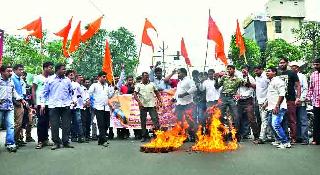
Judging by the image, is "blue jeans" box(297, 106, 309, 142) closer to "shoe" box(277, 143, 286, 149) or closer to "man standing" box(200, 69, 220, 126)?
"shoe" box(277, 143, 286, 149)

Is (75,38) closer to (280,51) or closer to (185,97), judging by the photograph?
(185,97)

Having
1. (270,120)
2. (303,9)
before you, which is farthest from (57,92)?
(303,9)

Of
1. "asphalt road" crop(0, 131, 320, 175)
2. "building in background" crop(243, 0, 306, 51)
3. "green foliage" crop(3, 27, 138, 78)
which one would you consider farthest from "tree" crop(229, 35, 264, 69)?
"asphalt road" crop(0, 131, 320, 175)

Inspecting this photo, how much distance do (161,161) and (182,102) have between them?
11.6ft

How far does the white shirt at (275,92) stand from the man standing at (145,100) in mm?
3067

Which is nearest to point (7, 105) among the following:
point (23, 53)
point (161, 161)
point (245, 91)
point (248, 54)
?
point (161, 161)

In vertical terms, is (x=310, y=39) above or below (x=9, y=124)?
above

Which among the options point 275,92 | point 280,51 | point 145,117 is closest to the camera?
point 275,92

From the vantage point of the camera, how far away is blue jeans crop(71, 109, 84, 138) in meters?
10.8

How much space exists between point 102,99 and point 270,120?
13.7ft

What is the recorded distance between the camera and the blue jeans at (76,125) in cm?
1075

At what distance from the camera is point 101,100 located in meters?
10.3

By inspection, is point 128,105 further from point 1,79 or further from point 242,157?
point 242,157

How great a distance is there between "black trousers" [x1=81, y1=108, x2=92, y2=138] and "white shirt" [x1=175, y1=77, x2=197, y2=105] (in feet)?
8.50
